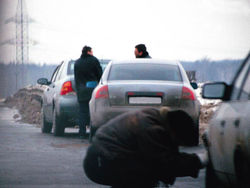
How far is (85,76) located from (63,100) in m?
0.98

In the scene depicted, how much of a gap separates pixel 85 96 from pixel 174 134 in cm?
901

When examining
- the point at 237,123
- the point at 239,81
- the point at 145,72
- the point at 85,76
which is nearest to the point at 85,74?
the point at 85,76

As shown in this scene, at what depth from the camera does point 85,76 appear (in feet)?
47.5

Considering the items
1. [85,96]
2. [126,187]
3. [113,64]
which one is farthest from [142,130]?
[85,96]

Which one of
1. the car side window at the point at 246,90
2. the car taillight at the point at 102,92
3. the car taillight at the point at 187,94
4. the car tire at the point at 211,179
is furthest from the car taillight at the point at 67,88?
the car side window at the point at 246,90

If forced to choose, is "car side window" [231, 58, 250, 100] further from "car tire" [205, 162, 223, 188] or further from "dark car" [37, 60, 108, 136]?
"dark car" [37, 60, 108, 136]

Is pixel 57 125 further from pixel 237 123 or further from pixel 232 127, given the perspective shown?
pixel 237 123

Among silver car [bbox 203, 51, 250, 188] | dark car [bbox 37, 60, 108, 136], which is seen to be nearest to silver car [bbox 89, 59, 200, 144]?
dark car [bbox 37, 60, 108, 136]

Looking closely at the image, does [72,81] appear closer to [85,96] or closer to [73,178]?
[85,96]

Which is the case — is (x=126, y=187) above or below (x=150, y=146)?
below

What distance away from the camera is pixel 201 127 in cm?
1767

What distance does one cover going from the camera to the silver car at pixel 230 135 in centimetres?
482

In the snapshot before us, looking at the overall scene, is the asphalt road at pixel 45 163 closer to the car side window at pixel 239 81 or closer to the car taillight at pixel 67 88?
the car taillight at pixel 67 88

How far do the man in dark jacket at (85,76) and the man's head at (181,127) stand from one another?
8903 mm
